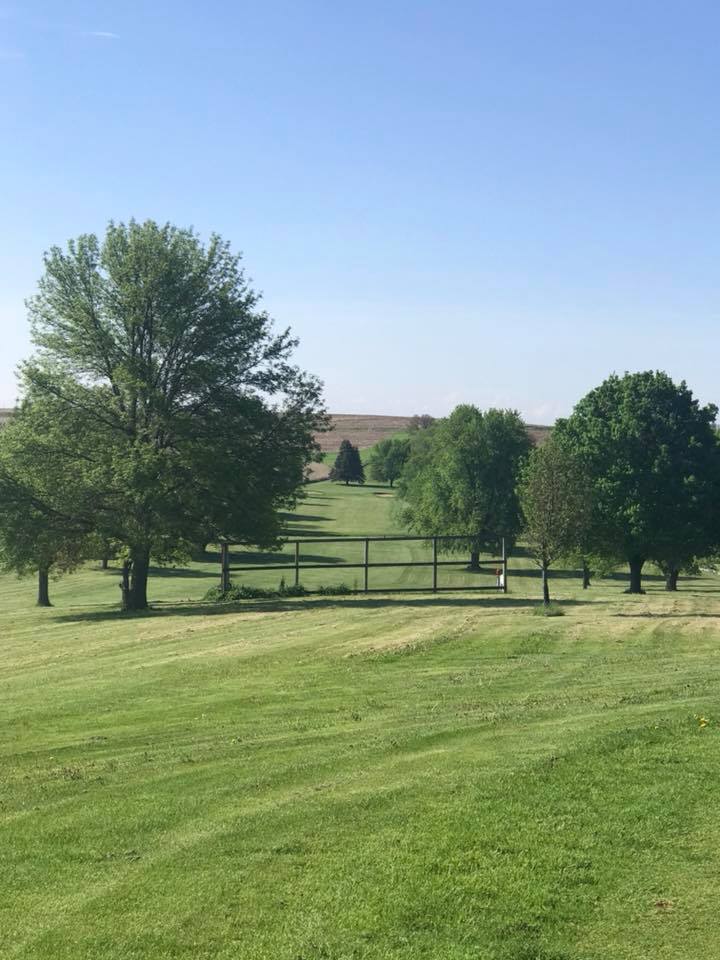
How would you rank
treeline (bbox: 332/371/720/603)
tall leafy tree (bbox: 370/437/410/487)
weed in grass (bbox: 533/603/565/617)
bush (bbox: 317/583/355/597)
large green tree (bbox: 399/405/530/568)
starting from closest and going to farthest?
weed in grass (bbox: 533/603/565/617), bush (bbox: 317/583/355/597), treeline (bbox: 332/371/720/603), large green tree (bbox: 399/405/530/568), tall leafy tree (bbox: 370/437/410/487)

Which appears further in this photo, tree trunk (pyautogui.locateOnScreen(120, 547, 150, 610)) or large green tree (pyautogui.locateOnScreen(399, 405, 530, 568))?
large green tree (pyautogui.locateOnScreen(399, 405, 530, 568))

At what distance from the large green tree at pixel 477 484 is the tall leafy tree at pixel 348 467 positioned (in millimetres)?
77725

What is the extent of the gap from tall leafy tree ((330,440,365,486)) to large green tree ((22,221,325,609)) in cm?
12189

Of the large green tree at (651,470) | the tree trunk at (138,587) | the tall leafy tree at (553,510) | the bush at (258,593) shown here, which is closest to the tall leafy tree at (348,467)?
the large green tree at (651,470)

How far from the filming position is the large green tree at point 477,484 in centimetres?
7462

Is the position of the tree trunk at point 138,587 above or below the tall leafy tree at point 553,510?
below

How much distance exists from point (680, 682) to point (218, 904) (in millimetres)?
10051

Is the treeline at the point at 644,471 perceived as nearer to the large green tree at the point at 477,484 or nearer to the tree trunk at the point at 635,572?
the tree trunk at the point at 635,572

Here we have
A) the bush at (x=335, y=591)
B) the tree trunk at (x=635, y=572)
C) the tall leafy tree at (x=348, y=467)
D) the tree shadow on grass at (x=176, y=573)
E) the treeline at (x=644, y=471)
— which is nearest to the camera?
the bush at (x=335, y=591)

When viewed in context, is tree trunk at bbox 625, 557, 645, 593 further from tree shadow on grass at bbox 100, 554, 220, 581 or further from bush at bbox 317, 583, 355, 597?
tree shadow on grass at bbox 100, 554, 220, 581

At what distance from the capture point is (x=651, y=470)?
47.4 meters

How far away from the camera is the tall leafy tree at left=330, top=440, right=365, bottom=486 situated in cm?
16000

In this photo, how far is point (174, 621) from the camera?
29.2 m

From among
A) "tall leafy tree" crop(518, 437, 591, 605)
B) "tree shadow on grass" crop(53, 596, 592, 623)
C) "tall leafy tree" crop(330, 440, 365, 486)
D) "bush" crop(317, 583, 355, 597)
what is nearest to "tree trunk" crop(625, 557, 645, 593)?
"tree shadow on grass" crop(53, 596, 592, 623)
